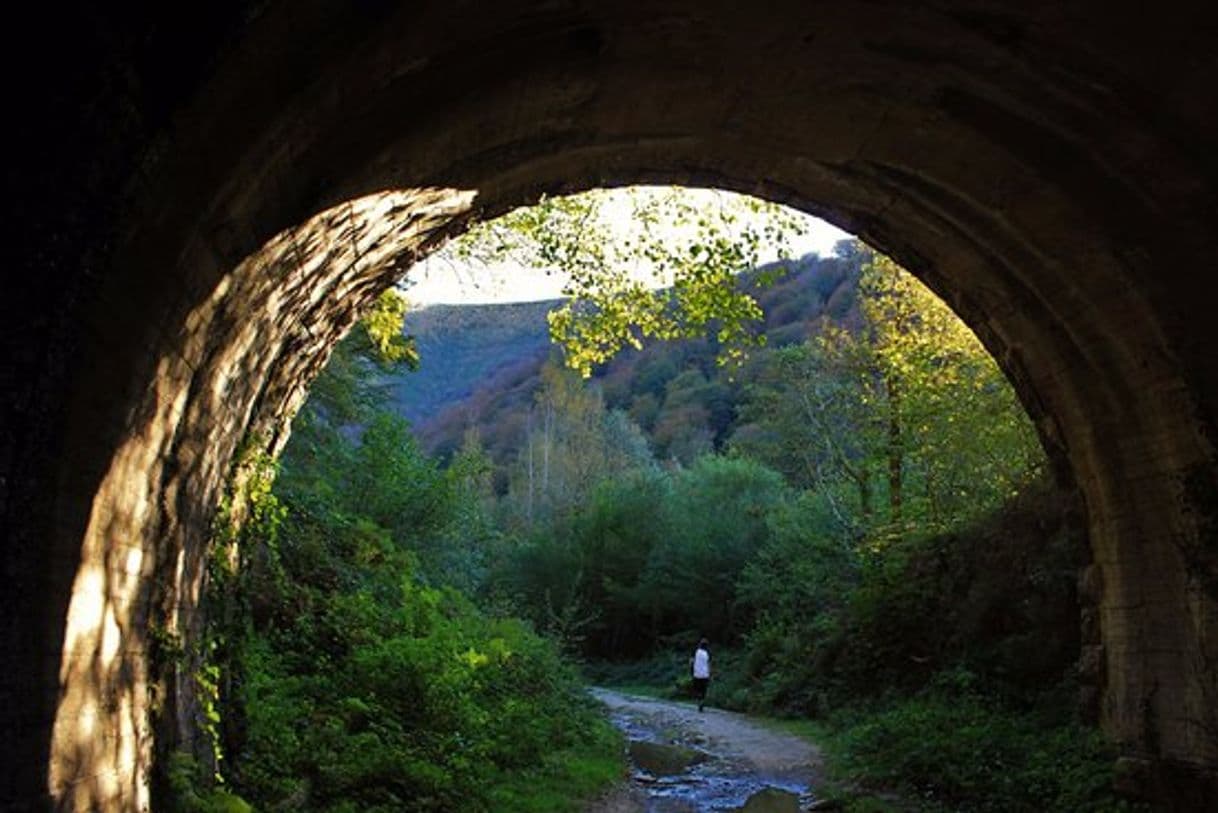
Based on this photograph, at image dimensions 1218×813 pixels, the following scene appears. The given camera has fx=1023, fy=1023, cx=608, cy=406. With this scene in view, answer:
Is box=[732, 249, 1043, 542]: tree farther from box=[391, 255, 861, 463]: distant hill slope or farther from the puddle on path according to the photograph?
box=[391, 255, 861, 463]: distant hill slope

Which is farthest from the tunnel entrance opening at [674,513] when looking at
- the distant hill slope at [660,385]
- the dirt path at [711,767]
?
the distant hill slope at [660,385]

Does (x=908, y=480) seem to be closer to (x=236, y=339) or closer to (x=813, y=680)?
(x=813, y=680)

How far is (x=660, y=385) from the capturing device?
82.3m

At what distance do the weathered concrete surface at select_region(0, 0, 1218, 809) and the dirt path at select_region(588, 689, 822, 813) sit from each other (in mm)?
3909

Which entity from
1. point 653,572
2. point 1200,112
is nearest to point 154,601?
point 1200,112

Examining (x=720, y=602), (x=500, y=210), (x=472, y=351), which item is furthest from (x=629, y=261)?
(x=472, y=351)

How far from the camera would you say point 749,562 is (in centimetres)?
3073

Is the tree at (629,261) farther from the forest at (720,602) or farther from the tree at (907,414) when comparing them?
the tree at (907,414)

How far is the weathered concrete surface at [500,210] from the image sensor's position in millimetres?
3543

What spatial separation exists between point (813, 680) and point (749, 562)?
1002cm

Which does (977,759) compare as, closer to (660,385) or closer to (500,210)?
(500,210)

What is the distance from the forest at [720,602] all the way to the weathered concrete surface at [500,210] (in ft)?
3.63

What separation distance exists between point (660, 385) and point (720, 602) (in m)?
49.3

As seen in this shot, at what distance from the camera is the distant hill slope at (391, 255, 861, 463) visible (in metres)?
72.4
